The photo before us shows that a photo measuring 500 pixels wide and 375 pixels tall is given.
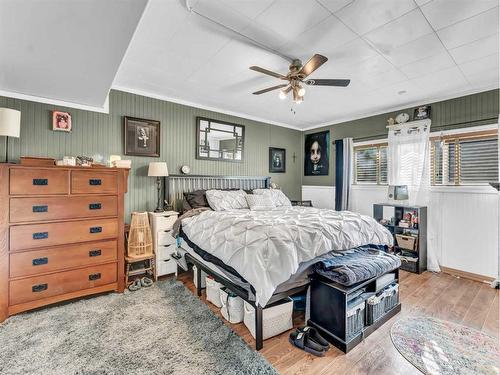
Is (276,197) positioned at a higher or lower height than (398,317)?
higher

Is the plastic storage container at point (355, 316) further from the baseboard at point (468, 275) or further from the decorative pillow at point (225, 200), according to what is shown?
the baseboard at point (468, 275)

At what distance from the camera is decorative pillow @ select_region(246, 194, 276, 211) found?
3.75 metres

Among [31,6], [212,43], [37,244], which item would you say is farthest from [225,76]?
[37,244]

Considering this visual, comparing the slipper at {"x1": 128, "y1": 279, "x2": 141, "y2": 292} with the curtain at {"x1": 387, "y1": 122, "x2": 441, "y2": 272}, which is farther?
the curtain at {"x1": 387, "y1": 122, "x2": 441, "y2": 272}

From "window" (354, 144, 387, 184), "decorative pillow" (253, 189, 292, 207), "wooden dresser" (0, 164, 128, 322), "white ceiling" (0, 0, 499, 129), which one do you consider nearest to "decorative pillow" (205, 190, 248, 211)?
"decorative pillow" (253, 189, 292, 207)

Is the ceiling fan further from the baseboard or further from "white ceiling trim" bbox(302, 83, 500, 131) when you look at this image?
the baseboard

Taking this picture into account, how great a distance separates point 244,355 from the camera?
181 cm

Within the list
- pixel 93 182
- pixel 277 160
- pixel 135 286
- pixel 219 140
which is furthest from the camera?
pixel 277 160

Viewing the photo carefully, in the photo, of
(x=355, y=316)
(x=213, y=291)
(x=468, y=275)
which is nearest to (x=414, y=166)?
(x=468, y=275)

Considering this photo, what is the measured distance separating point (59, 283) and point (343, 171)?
189 inches

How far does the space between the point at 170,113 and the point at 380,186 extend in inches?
157

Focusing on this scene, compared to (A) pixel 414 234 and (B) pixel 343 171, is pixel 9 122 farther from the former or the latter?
(A) pixel 414 234

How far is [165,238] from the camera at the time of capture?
10.8ft

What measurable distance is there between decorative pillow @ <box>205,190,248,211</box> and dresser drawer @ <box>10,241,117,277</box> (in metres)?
1.37
